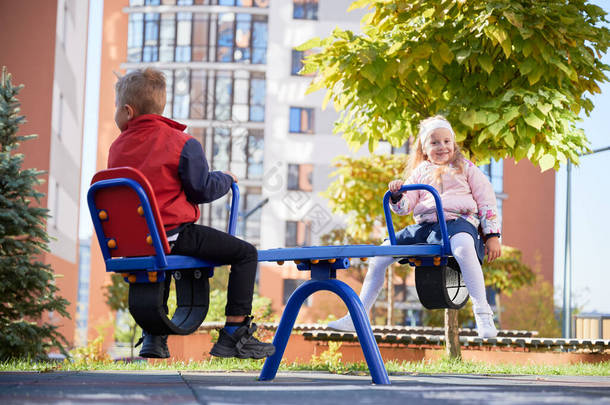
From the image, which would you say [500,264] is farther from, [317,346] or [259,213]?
[259,213]

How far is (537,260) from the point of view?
36812 mm

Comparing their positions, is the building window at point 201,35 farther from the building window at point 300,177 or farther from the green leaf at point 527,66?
the green leaf at point 527,66

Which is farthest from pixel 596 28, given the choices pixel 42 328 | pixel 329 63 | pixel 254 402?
pixel 42 328

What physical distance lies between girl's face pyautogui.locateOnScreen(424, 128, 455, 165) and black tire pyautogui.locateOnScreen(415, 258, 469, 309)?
0.70 m

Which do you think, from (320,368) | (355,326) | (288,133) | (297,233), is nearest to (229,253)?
(355,326)

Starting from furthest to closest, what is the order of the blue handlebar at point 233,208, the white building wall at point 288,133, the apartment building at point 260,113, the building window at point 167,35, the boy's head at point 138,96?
the building window at point 167,35
the apartment building at point 260,113
the white building wall at point 288,133
the blue handlebar at point 233,208
the boy's head at point 138,96

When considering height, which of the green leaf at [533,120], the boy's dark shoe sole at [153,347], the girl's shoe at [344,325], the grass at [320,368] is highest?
the green leaf at [533,120]

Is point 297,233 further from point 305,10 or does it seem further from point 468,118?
point 468,118

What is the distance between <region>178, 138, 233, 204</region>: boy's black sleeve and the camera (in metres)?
4.13

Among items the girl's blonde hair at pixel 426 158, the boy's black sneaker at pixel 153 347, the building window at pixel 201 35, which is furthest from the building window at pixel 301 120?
the boy's black sneaker at pixel 153 347

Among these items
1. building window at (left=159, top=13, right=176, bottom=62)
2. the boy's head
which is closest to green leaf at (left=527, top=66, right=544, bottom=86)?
the boy's head

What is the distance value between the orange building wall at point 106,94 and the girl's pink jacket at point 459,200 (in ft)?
113

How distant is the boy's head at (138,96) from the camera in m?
4.34

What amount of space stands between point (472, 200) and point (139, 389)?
2.37 meters
